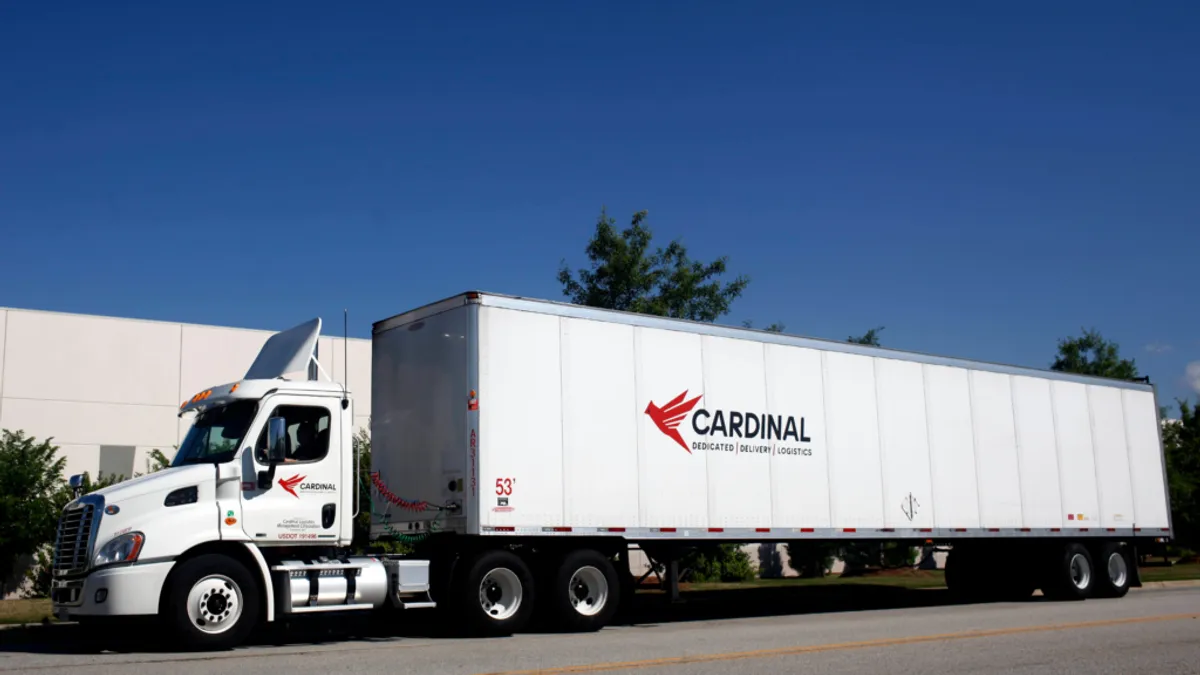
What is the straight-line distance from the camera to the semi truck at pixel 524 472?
12281mm

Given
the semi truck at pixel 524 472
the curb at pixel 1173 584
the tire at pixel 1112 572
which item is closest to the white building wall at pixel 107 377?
the semi truck at pixel 524 472

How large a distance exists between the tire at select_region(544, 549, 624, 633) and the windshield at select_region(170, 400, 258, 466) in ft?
13.8

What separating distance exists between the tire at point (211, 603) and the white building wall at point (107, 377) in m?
15.7

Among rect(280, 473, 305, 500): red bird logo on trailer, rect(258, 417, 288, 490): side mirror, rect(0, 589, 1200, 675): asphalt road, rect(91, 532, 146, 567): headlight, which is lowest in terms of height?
rect(0, 589, 1200, 675): asphalt road

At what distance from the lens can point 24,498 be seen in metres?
24.8

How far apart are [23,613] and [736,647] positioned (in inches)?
459

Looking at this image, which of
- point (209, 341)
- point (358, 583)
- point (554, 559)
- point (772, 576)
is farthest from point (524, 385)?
point (772, 576)

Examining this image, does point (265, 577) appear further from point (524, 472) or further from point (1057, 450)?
point (1057, 450)

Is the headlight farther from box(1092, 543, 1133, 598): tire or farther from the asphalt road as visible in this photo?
box(1092, 543, 1133, 598): tire

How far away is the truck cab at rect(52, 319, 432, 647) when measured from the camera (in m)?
11.8

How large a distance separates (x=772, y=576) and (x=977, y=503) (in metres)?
16.3

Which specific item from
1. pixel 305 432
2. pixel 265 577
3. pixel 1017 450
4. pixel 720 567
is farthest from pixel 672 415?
pixel 720 567

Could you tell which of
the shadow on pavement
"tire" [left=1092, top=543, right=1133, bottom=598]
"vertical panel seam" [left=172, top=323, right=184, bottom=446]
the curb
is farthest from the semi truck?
"vertical panel seam" [left=172, top=323, right=184, bottom=446]

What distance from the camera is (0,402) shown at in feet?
86.0
